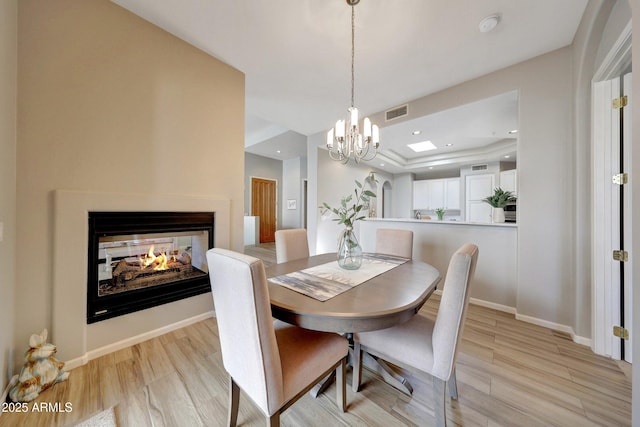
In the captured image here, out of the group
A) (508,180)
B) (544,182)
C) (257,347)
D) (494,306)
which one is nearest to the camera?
(257,347)

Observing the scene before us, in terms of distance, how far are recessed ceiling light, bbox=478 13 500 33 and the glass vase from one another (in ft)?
6.58

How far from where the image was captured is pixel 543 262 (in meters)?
2.22

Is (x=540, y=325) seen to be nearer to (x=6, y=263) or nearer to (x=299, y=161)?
(x=6, y=263)

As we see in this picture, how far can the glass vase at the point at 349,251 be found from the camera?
1.71 meters

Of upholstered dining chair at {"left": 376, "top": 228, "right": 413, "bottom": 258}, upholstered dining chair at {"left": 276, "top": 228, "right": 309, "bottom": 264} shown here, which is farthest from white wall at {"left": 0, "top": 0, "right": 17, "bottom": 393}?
upholstered dining chair at {"left": 376, "top": 228, "right": 413, "bottom": 258}

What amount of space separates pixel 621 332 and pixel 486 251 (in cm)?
113

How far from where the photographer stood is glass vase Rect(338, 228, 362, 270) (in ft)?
5.62

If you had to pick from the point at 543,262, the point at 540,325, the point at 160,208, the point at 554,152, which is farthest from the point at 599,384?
the point at 160,208

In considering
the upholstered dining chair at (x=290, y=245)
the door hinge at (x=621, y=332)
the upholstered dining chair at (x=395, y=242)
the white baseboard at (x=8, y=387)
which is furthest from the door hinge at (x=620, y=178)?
the white baseboard at (x=8, y=387)

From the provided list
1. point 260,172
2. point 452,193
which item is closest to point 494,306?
point 452,193

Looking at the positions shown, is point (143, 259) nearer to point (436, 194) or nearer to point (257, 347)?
point (257, 347)

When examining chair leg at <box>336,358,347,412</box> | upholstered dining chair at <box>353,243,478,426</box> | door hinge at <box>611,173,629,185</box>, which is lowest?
chair leg at <box>336,358,347,412</box>

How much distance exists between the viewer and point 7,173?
130 cm

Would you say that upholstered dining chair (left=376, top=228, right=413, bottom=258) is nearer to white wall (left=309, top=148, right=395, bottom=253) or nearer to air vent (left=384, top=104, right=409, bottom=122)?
air vent (left=384, top=104, right=409, bottom=122)
